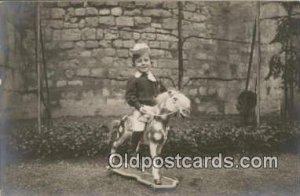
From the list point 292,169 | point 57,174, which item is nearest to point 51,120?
point 57,174

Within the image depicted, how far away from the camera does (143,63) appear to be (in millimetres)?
3869

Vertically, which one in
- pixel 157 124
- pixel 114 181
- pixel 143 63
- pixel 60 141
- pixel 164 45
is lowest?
pixel 114 181

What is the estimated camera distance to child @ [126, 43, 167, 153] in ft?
→ 12.5

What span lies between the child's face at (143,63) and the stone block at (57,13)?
58 centimetres

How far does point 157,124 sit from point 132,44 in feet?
1.80

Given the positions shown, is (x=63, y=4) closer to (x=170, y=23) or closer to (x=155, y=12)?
(x=155, y=12)

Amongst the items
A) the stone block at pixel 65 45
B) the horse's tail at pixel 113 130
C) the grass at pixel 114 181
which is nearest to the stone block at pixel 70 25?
the stone block at pixel 65 45

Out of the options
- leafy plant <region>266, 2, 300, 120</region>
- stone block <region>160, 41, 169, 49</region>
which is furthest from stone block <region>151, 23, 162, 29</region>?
leafy plant <region>266, 2, 300, 120</region>

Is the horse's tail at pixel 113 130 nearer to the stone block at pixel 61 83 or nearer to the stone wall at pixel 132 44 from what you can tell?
the stone wall at pixel 132 44

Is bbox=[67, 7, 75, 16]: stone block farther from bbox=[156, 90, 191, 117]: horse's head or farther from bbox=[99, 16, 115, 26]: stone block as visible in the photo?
bbox=[156, 90, 191, 117]: horse's head

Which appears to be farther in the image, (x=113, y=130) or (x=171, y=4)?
(x=171, y=4)

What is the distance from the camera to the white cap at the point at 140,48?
3875 mm

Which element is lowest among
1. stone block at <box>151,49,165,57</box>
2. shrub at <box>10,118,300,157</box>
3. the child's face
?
shrub at <box>10,118,300,157</box>

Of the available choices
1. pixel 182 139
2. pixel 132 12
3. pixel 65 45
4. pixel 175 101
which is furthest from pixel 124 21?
pixel 182 139
